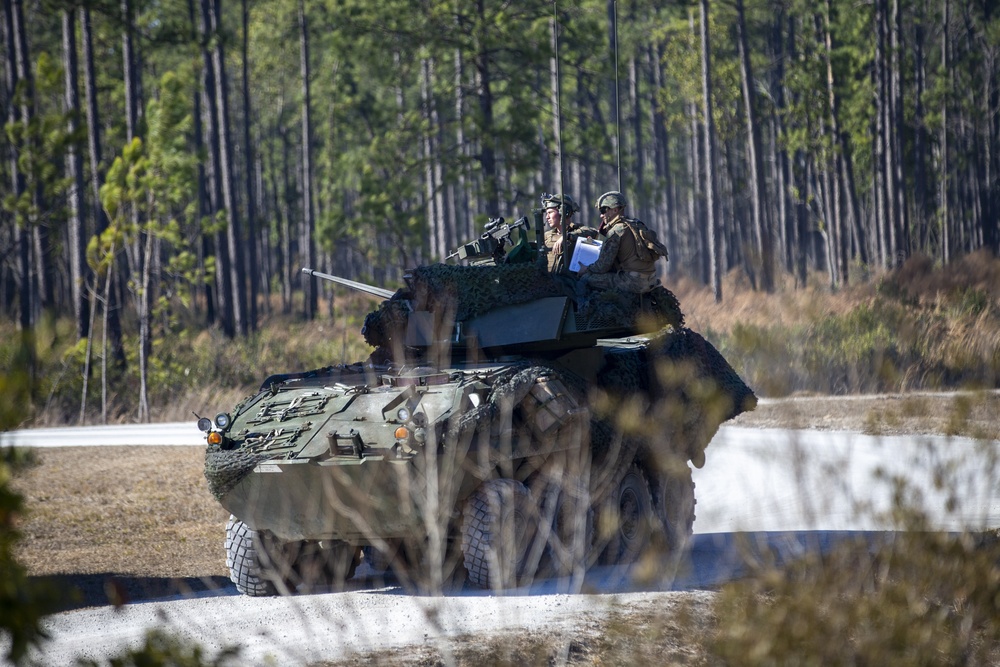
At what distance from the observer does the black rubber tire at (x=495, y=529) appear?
8.25 metres

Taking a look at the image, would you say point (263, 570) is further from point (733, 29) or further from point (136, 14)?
point (733, 29)

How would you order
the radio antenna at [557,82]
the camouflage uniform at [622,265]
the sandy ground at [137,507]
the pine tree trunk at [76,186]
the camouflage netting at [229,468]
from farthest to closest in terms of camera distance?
1. the pine tree trunk at [76,186]
2. the sandy ground at [137,507]
3. the camouflage uniform at [622,265]
4. the radio antenna at [557,82]
5. the camouflage netting at [229,468]

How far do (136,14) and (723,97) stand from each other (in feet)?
79.8

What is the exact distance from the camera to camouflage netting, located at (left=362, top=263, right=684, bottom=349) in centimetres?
959

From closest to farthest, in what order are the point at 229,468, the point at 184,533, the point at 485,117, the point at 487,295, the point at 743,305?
the point at 229,468, the point at 487,295, the point at 184,533, the point at 485,117, the point at 743,305

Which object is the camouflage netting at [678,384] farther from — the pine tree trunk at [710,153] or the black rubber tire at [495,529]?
the pine tree trunk at [710,153]

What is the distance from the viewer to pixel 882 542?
492 centimetres

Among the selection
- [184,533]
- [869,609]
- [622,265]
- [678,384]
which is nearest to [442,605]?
[678,384]

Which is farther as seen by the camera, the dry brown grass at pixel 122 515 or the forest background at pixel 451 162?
the forest background at pixel 451 162

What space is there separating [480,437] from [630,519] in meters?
2.03

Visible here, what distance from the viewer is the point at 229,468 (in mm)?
8555

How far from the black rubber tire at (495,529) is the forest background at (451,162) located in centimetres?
226

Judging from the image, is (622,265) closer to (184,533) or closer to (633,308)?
(633,308)

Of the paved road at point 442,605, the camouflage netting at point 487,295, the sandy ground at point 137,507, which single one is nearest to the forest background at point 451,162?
the paved road at point 442,605
